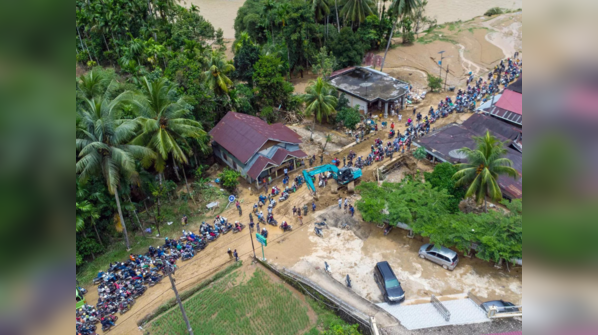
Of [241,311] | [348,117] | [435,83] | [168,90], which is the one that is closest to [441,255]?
[241,311]

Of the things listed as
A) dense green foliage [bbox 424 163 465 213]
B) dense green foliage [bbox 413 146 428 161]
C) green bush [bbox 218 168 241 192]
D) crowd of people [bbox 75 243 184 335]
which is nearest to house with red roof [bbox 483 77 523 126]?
dense green foliage [bbox 413 146 428 161]

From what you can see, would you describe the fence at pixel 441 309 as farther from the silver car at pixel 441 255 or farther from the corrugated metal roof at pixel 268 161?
the corrugated metal roof at pixel 268 161

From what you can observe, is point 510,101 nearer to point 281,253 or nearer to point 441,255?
point 441,255

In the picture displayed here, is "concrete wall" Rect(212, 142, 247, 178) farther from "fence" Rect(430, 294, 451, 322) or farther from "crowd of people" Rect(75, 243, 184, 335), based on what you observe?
"fence" Rect(430, 294, 451, 322)

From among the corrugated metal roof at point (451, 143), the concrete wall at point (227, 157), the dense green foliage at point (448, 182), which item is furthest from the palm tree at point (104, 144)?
the corrugated metal roof at point (451, 143)
